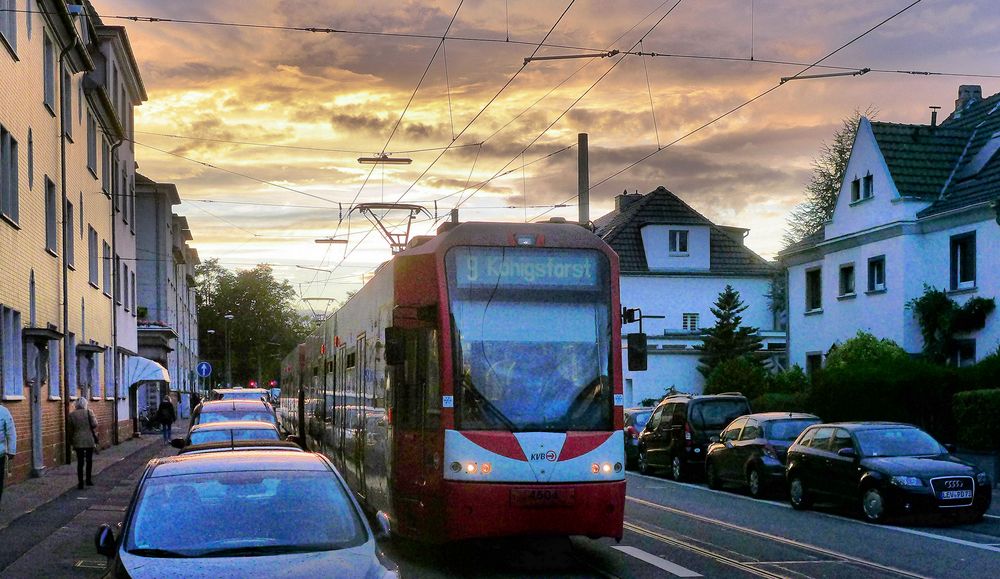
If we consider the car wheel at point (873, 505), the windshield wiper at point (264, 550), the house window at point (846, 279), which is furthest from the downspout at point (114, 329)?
the windshield wiper at point (264, 550)

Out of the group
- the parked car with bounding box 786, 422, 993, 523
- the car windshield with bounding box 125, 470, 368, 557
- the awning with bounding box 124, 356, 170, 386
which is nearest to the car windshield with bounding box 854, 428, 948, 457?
the parked car with bounding box 786, 422, 993, 523

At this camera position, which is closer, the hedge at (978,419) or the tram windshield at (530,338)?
the tram windshield at (530,338)

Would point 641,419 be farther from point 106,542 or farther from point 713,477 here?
point 106,542

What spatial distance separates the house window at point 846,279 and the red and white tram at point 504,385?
27.2 m

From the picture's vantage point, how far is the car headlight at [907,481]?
55.5 ft

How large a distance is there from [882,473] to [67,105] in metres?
23.3

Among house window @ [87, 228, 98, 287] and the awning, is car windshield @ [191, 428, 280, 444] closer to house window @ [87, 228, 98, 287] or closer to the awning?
house window @ [87, 228, 98, 287]

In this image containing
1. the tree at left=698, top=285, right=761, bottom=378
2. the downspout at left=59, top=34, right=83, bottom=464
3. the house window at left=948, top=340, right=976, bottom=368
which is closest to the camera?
the downspout at left=59, top=34, right=83, bottom=464

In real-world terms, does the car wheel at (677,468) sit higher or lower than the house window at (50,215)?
lower

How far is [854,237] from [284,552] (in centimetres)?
3299

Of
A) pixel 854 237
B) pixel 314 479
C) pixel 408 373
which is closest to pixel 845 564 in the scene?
pixel 408 373

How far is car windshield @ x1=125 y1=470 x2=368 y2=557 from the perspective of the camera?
6704 mm

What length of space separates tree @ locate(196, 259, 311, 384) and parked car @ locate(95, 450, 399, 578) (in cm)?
11535

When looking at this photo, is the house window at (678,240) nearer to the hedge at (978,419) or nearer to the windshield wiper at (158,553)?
the hedge at (978,419)
